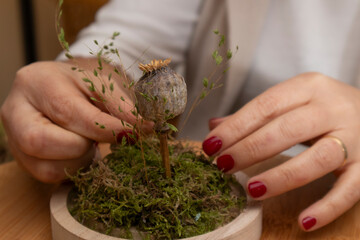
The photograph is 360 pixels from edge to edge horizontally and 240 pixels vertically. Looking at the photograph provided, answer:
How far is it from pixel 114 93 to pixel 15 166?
0.41 metres

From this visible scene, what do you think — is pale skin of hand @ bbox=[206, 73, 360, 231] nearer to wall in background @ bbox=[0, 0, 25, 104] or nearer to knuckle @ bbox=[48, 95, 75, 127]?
knuckle @ bbox=[48, 95, 75, 127]

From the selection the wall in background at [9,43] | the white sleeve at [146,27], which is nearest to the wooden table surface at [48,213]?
the white sleeve at [146,27]

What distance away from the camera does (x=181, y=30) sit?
1.54m

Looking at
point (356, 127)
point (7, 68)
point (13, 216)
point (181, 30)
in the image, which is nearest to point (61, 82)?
point (13, 216)

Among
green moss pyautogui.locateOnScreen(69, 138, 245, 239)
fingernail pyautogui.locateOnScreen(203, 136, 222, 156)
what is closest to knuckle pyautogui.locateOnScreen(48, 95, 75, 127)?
green moss pyautogui.locateOnScreen(69, 138, 245, 239)

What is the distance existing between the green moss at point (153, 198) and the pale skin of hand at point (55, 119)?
0.17 ft

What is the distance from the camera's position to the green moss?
2.29 ft

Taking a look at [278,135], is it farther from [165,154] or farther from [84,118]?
[84,118]

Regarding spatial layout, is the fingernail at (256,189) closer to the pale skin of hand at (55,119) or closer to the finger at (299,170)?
the finger at (299,170)

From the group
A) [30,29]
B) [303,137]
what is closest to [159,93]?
[303,137]

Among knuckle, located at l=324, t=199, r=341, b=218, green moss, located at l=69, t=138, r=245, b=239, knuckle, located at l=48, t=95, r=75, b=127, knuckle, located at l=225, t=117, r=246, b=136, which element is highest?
knuckle, located at l=48, t=95, r=75, b=127

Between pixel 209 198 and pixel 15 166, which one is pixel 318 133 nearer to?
pixel 209 198

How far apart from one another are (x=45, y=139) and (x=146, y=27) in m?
0.75

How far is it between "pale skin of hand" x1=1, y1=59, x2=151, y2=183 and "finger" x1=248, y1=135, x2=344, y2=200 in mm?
235
